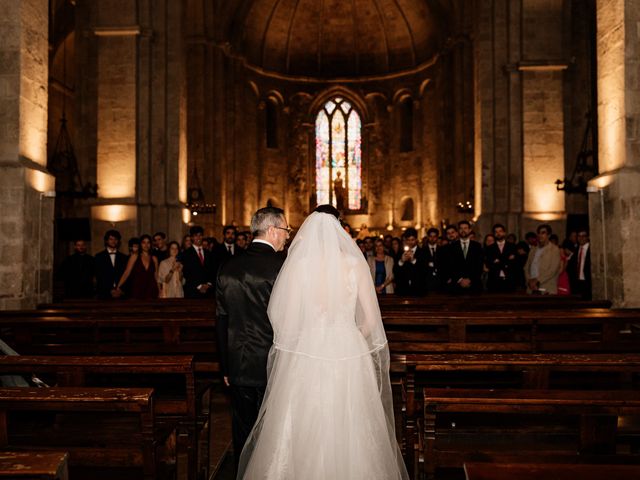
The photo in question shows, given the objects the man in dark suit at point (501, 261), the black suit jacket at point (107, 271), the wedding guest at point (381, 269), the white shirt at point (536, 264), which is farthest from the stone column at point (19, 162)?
the white shirt at point (536, 264)

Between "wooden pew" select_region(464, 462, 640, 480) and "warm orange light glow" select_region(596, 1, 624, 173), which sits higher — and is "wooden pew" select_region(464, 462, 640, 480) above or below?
below

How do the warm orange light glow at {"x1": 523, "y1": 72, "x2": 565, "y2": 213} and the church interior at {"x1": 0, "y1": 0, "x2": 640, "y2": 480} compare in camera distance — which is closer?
the church interior at {"x1": 0, "y1": 0, "x2": 640, "y2": 480}

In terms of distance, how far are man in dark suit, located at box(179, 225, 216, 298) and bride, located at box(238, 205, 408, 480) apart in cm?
697

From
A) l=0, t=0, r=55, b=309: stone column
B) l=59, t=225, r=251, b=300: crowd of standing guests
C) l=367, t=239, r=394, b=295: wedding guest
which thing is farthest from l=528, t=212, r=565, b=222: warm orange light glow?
l=0, t=0, r=55, b=309: stone column

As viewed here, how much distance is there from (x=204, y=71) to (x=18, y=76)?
16483 mm

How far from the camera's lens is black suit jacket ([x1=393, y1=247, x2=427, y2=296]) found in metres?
11.2

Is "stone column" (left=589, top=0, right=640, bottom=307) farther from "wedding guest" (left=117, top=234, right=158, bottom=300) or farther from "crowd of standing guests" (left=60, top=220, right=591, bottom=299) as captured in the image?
"wedding guest" (left=117, top=234, right=158, bottom=300)

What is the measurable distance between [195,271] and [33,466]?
846 cm

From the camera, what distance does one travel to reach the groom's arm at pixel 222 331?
172 inches

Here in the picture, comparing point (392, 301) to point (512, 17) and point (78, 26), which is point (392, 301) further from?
point (78, 26)

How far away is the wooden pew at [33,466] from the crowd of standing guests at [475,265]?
7.71 m

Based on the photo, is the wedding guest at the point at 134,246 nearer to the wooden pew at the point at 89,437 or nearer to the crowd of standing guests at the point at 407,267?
the crowd of standing guests at the point at 407,267

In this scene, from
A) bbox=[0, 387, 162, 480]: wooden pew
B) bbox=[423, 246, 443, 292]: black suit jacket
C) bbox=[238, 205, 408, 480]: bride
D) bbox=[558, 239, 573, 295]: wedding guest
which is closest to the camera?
bbox=[0, 387, 162, 480]: wooden pew

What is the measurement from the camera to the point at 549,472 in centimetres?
278
